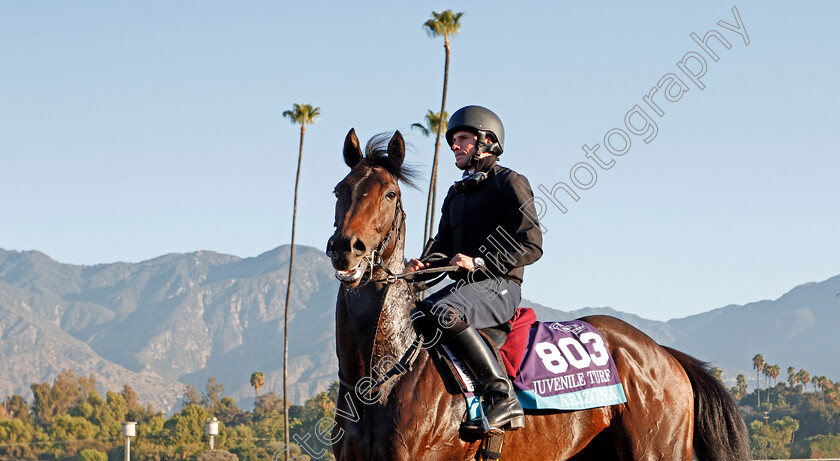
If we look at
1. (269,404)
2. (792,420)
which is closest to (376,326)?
(792,420)

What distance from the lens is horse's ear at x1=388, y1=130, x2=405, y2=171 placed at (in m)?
6.43

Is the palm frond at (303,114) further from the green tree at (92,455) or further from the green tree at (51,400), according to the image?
the green tree at (51,400)

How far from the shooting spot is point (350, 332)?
6180mm

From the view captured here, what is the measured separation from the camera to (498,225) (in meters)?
6.67

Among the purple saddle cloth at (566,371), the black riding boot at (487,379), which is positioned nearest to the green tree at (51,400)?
the purple saddle cloth at (566,371)

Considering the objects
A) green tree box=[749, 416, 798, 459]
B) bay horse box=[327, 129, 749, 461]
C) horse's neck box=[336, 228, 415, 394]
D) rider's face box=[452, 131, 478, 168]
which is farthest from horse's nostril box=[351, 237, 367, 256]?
green tree box=[749, 416, 798, 459]

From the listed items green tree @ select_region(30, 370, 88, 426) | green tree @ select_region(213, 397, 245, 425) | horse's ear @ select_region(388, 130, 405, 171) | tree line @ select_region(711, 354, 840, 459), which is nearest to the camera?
horse's ear @ select_region(388, 130, 405, 171)

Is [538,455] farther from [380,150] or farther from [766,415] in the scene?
[766,415]

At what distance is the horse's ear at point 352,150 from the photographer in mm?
6573

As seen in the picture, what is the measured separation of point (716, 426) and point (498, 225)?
110 inches

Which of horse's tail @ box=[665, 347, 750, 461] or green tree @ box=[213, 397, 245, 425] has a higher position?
green tree @ box=[213, 397, 245, 425]

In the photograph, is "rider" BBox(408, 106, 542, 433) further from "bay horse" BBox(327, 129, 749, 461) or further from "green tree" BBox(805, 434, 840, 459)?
"green tree" BBox(805, 434, 840, 459)

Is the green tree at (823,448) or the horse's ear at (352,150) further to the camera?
the green tree at (823,448)

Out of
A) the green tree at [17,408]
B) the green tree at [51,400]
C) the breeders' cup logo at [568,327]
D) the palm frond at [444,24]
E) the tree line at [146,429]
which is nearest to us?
the breeders' cup logo at [568,327]
